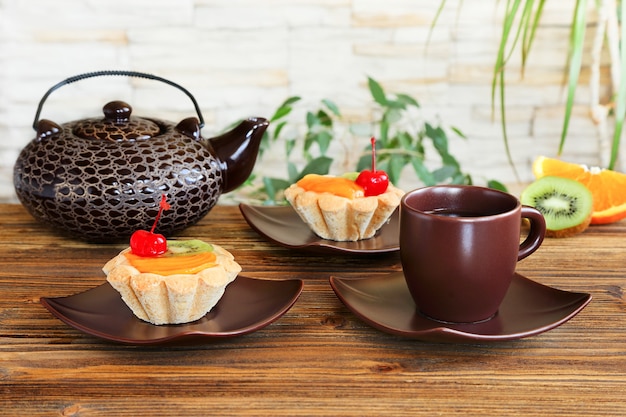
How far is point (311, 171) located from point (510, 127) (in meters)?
0.92

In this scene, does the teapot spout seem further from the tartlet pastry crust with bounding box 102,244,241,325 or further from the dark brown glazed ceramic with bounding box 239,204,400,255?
the tartlet pastry crust with bounding box 102,244,241,325

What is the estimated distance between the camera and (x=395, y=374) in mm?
796

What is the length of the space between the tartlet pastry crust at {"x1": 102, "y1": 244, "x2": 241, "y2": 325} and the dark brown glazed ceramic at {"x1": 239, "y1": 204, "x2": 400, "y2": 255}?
0.94 feet

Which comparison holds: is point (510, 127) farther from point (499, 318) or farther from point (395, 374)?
point (395, 374)

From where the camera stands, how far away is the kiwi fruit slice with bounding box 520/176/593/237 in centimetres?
130

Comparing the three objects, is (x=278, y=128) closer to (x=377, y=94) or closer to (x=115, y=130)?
(x=377, y=94)

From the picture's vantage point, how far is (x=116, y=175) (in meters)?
1.16

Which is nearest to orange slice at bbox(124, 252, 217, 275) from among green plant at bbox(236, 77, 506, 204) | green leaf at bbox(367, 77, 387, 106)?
green plant at bbox(236, 77, 506, 204)

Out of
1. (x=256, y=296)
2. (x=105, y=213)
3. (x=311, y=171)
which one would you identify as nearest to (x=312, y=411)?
Result: (x=256, y=296)

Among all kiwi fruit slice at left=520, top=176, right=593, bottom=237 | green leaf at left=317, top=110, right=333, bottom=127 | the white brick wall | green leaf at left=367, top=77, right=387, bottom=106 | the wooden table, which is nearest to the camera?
the wooden table

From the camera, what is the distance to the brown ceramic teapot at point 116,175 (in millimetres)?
1168

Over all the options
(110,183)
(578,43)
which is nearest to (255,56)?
(578,43)

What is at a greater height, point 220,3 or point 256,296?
point 220,3

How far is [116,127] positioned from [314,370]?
25.0 inches
